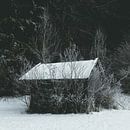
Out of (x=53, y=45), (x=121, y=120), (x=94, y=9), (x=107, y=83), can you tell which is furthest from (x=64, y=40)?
(x=121, y=120)

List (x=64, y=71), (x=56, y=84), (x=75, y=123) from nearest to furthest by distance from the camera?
(x=75, y=123) → (x=56, y=84) → (x=64, y=71)

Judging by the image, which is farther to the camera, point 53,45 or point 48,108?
point 53,45

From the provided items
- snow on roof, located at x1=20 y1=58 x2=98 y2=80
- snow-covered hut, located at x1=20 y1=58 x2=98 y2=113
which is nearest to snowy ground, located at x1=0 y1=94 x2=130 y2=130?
snow-covered hut, located at x1=20 y1=58 x2=98 y2=113

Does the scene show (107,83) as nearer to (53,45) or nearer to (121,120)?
(121,120)

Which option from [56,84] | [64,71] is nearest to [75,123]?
[56,84]

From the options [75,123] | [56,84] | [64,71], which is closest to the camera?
[75,123]

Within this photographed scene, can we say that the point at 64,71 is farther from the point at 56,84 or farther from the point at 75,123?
the point at 75,123

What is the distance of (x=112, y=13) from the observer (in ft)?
124

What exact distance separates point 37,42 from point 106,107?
A: 10.8 metres

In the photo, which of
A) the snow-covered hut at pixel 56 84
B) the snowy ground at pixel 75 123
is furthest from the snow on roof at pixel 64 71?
the snowy ground at pixel 75 123

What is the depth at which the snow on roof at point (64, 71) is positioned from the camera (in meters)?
22.9

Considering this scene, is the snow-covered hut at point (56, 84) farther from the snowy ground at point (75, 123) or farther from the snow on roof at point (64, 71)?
the snowy ground at point (75, 123)

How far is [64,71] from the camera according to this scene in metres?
23.2

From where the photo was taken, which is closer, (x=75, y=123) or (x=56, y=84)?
(x=75, y=123)
